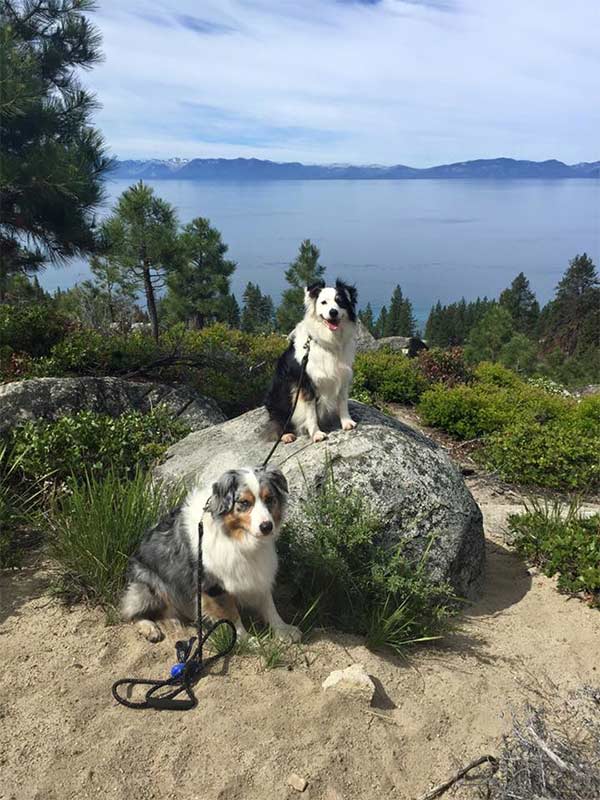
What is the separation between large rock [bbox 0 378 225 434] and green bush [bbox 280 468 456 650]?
3335 mm

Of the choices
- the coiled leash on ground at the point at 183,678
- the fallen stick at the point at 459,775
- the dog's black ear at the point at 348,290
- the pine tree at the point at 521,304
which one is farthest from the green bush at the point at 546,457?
the pine tree at the point at 521,304

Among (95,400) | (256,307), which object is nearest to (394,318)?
(256,307)

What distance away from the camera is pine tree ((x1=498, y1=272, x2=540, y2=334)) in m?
68.1

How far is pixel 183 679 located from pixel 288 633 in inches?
29.5

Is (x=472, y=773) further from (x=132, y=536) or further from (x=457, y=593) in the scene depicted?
(x=132, y=536)

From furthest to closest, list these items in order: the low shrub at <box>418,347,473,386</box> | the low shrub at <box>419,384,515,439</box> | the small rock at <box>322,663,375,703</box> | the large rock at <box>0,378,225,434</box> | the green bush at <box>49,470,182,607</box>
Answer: the low shrub at <box>418,347,473,386</box>
the low shrub at <box>419,384,515,439</box>
the large rock at <box>0,378,225,434</box>
the green bush at <box>49,470,182,607</box>
the small rock at <box>322,663,375,703</box>

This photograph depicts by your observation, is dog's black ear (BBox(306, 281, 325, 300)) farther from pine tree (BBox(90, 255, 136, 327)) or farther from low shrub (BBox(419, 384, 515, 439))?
pine tree (BBox(90, 255, 136, 327))

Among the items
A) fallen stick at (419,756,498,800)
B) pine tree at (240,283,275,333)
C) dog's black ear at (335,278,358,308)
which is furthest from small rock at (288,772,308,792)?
pine tree at (240,283,275,333)

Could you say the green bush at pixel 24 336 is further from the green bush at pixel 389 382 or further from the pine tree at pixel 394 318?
the pine tree at pixel 394 318

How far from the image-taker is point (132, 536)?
4348 mm

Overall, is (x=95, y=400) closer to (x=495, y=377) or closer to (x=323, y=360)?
(x=323, y=360)

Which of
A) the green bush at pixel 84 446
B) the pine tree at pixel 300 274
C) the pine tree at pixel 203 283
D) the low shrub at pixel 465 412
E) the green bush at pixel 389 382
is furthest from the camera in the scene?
the pine tree at pixel 300 274

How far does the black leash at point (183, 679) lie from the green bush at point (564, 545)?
3.13m

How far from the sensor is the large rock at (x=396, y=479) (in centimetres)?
459
